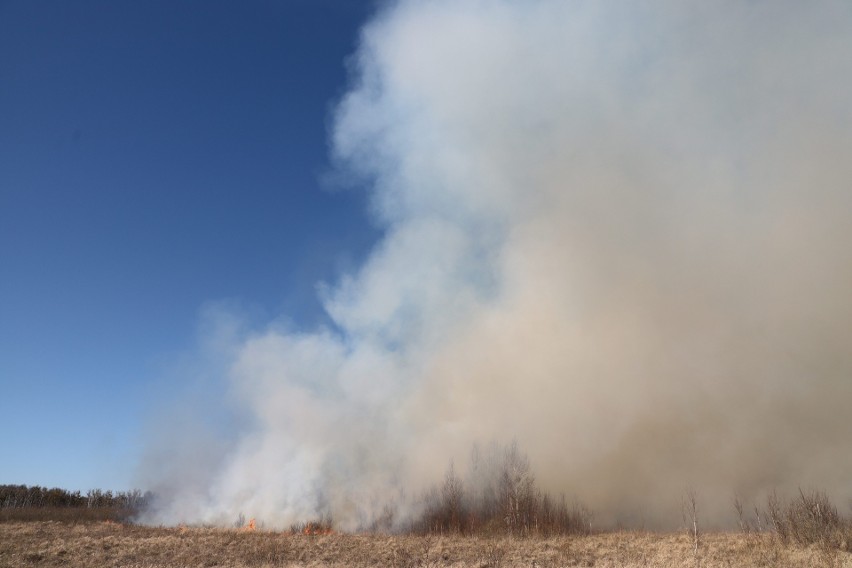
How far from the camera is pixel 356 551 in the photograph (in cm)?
5003

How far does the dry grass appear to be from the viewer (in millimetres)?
42219

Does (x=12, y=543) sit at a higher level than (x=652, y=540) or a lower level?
higher

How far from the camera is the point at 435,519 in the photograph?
100938 mm

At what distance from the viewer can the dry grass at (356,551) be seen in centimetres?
4222

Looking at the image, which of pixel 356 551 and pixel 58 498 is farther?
pixel 58 498

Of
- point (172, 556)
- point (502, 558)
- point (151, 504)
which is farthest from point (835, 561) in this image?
point (151, 504)

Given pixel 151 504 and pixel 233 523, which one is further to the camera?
pixel 151 504

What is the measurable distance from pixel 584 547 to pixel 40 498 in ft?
438

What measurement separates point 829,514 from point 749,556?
53.4ft

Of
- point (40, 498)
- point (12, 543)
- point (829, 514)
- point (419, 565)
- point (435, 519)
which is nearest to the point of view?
point (419, 565)

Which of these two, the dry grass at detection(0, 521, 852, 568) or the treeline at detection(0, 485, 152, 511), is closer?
the dry grass at detection(0, 521, 852, 568)

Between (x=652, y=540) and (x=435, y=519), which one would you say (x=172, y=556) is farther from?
(x=435, y=519)

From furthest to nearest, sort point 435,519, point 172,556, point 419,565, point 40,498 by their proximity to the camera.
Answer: point 40,498 → point 435,519 → point 172,556 → point 419,565

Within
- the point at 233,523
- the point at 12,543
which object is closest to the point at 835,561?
the point at 12,543
